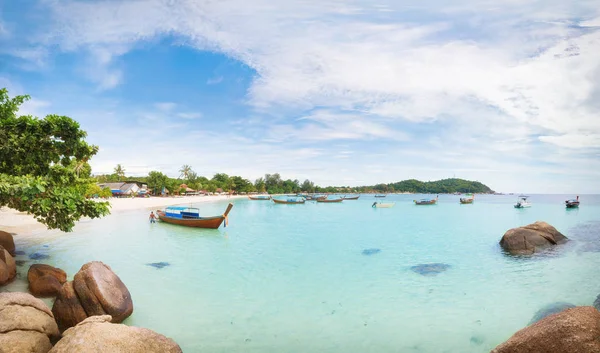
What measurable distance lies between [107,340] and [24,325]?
1959 millimetres

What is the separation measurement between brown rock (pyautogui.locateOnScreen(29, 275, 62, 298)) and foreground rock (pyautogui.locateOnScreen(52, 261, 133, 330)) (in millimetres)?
2162

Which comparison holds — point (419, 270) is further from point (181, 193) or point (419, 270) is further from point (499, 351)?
point (181, 193)

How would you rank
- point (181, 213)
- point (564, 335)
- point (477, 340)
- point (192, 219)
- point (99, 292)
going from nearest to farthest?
point (564, 335), point (99, 292), point (477, 340), point (192, 219), point (181, 213)

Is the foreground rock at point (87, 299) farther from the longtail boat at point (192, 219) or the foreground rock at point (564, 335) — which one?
the longtail boat at point (192, 219)

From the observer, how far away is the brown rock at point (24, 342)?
5180mm

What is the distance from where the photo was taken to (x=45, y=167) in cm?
1263

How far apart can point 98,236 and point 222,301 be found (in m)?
16.2

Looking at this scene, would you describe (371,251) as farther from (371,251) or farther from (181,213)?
(181,213)

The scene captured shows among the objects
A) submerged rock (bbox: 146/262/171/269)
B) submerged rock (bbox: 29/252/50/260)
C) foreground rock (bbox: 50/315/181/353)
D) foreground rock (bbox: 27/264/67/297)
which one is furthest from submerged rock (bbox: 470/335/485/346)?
submerged rock (bbox: 29/252/50/260)

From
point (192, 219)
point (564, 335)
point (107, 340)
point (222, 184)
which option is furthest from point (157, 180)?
point (564, 335)

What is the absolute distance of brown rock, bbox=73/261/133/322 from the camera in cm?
756

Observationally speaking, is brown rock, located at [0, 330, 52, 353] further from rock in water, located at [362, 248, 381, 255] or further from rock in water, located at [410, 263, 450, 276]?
rock in water, located at [362, 248, 381, 255]

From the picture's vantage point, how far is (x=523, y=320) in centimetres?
966

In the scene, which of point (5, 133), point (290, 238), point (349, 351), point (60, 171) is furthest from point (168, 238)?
point (349, 351)
